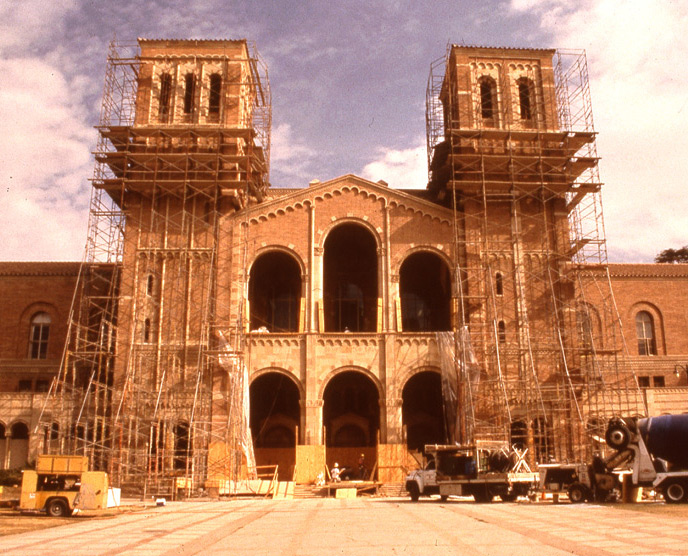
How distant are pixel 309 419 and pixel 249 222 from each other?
32.5ft

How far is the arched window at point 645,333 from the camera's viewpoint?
139ft

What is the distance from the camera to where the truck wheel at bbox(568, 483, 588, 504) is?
963 inches

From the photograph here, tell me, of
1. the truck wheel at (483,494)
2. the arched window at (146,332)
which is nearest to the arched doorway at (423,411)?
the truck wheel at (483,494)

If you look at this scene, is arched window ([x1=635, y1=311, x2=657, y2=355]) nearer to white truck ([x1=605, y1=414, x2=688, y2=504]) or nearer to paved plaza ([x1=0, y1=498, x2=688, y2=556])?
white truck ([x1=605, y1=414, x2=688, y2=504])

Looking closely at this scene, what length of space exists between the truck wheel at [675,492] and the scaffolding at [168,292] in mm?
17256

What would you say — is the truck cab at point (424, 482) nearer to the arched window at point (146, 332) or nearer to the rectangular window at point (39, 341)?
the arched window at point (146, 332)

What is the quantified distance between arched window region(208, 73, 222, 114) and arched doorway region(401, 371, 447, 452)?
56.8 ft

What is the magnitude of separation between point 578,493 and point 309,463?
42.3ft

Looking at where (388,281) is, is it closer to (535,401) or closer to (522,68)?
(535,401)

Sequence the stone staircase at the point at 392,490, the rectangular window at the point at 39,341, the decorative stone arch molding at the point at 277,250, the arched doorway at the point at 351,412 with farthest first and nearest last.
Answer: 1. the rectangular window at the point at 39,341
2. the arched doorway at the point at 351,412
3. the decorative stone arch molding at the point at 277,250
4. the stone staircase at the point at 392,490

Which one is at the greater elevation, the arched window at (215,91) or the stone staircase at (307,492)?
the arched window at (215,91)

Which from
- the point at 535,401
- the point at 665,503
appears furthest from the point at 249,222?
the point at 665,503

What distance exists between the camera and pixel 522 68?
40562 mm

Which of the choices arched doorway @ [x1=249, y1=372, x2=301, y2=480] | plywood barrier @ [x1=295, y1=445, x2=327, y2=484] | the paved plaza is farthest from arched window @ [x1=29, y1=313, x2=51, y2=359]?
the paved plaza
